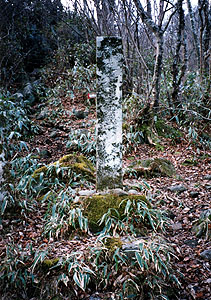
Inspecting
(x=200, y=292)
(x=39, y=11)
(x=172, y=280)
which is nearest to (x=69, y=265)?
(x=172, y=280)

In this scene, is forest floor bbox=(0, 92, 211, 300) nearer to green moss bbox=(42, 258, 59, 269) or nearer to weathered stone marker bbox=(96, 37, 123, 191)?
green moss bbox=(42, 258, 59, 269)

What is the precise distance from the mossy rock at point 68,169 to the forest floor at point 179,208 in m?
0.72

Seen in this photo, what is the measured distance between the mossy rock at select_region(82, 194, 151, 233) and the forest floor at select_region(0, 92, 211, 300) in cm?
22

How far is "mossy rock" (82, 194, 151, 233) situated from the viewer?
2859 millimetres

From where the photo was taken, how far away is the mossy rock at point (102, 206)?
2.86 meters

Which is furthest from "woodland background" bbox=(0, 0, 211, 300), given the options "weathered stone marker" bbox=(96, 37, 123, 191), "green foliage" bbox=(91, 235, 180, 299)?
"weathered stone marker" bbox=(96, 37, 123, 191)

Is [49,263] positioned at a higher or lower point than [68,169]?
lower

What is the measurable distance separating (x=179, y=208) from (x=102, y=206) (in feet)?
4.09

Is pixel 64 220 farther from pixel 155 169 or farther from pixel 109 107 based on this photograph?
pixel 155 169

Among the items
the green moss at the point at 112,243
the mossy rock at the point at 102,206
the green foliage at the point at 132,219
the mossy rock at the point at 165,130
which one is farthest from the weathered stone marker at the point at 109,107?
the mossy rock at the point at 165,130

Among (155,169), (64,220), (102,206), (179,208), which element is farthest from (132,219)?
(155,169)

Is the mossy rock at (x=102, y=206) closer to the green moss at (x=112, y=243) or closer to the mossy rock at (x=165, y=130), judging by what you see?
the green moss at (x=112, y=243)

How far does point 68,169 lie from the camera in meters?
4.00

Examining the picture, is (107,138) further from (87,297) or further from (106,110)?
(87,297)
